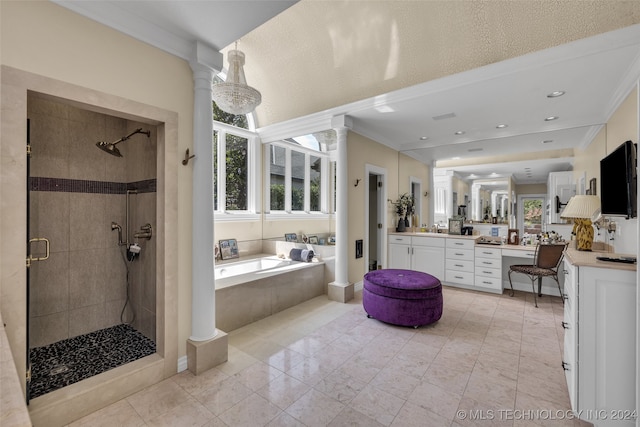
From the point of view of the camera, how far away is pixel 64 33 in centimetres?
177

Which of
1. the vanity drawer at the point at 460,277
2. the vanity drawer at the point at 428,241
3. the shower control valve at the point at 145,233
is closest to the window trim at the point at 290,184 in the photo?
the vanity drawer at the point at 428,241

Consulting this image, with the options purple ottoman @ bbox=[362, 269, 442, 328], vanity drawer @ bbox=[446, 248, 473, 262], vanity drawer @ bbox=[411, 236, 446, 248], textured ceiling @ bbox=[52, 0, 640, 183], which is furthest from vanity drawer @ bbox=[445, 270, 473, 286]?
textured ceiling @ bbox=[52, 0, 640, 183]

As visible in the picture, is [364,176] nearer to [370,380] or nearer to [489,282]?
[489,282]

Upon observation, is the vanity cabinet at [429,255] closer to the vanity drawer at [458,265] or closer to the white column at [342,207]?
the vanity drawer at [458,265]

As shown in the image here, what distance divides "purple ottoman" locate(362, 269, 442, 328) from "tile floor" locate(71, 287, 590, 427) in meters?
0.13

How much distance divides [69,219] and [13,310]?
1.37 meters

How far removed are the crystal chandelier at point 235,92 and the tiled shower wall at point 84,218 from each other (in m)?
0.71

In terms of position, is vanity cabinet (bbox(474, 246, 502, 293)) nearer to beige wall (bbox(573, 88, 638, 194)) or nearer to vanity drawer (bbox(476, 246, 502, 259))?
vanity drawer (bbox(476, 246, 502, 259))

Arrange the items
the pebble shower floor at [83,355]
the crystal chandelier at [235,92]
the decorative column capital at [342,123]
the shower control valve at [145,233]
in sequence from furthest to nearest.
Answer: the decorative column capital at [342,123] → the crystal chandelier at [235,92] → the shower control valve at [145,233] → the pebble shower floor at [83,355]

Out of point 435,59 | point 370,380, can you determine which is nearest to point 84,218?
point 370,380

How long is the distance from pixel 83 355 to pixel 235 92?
2674mm

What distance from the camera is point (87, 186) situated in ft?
9.16

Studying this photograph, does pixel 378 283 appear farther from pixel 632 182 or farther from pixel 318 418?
pixel 632 182

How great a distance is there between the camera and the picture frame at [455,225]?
16.2ft
